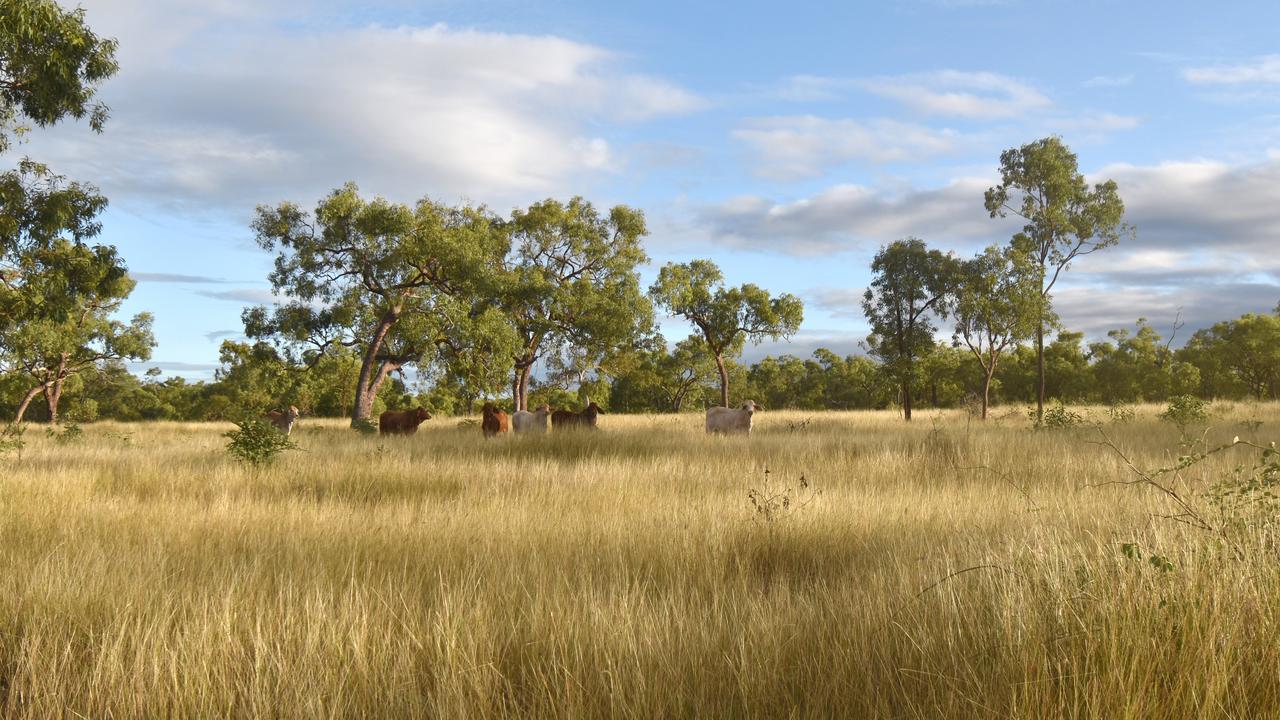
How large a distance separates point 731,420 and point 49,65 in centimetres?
1622

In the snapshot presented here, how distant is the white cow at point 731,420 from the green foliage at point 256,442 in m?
9.72

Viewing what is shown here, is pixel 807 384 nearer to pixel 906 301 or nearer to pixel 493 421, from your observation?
pixel 906 301

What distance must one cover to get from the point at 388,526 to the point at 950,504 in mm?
4811

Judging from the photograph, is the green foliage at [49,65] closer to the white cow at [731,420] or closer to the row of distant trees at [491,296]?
the row of distant trees at [491,296]

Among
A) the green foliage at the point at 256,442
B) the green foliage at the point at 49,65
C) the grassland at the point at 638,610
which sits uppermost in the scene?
the green foliage at the point at 49,65

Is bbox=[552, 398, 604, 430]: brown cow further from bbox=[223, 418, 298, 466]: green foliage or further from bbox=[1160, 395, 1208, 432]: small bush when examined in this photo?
bbox=[1160, 395, 1208, 432]: small bush

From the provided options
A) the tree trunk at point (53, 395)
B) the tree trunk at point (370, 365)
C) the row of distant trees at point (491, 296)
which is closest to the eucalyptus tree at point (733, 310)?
the row of distant trees at point (491, 296)

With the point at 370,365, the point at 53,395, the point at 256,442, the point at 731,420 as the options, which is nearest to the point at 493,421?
the point at 731,420

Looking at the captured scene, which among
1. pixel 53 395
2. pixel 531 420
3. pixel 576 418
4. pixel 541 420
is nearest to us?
pixel 541 420

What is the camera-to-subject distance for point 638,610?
340cm

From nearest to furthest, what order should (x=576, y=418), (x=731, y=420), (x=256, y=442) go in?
(x=256, y=442) → (x=731, y=420) → (x=576, y=418)

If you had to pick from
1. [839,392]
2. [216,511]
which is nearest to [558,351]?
[216,511]

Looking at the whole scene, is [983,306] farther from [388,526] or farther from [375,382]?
[388,526]

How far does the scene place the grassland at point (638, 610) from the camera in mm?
2604
